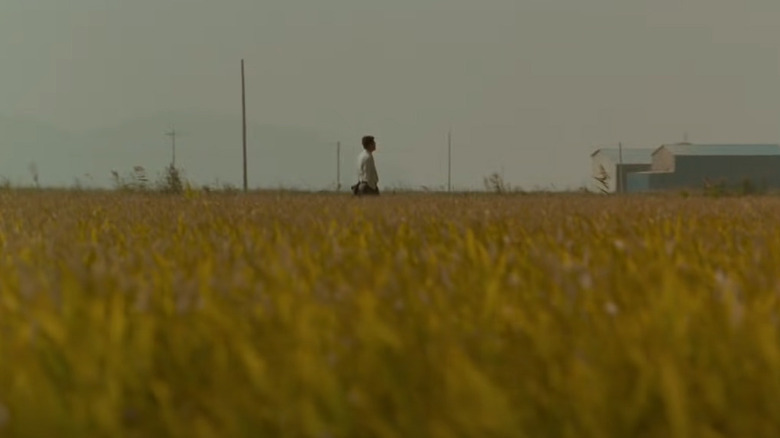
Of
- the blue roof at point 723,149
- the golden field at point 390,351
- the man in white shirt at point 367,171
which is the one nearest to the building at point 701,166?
the blue roof at point 723,149

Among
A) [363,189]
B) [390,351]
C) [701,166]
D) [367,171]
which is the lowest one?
[390,351]

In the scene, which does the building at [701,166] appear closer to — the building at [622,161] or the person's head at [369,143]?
the building at [622,161]

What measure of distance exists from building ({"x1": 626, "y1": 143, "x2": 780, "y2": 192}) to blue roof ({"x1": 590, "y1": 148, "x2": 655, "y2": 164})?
273 centimetres

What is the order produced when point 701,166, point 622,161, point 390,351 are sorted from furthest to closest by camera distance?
point 622,161, point 701,166, point 390,351

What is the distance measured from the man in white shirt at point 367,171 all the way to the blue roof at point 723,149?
49.9 meters

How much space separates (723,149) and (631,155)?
7.36 meters

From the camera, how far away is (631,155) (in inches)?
2413

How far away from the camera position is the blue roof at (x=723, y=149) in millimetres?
55062

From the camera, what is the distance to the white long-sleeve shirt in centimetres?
931

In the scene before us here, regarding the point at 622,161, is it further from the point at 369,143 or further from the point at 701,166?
the point at 369,143

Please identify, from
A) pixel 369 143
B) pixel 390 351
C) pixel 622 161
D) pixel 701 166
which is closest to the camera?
pixel 390 351

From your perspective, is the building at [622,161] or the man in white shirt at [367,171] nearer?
the man in white shirt at [367,171]

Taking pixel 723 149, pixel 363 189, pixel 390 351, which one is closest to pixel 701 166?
pixel 723 149

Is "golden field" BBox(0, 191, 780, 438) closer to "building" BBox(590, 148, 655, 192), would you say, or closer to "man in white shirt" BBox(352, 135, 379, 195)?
"man in white shirt" BBox(352, 135, 379, 195)
